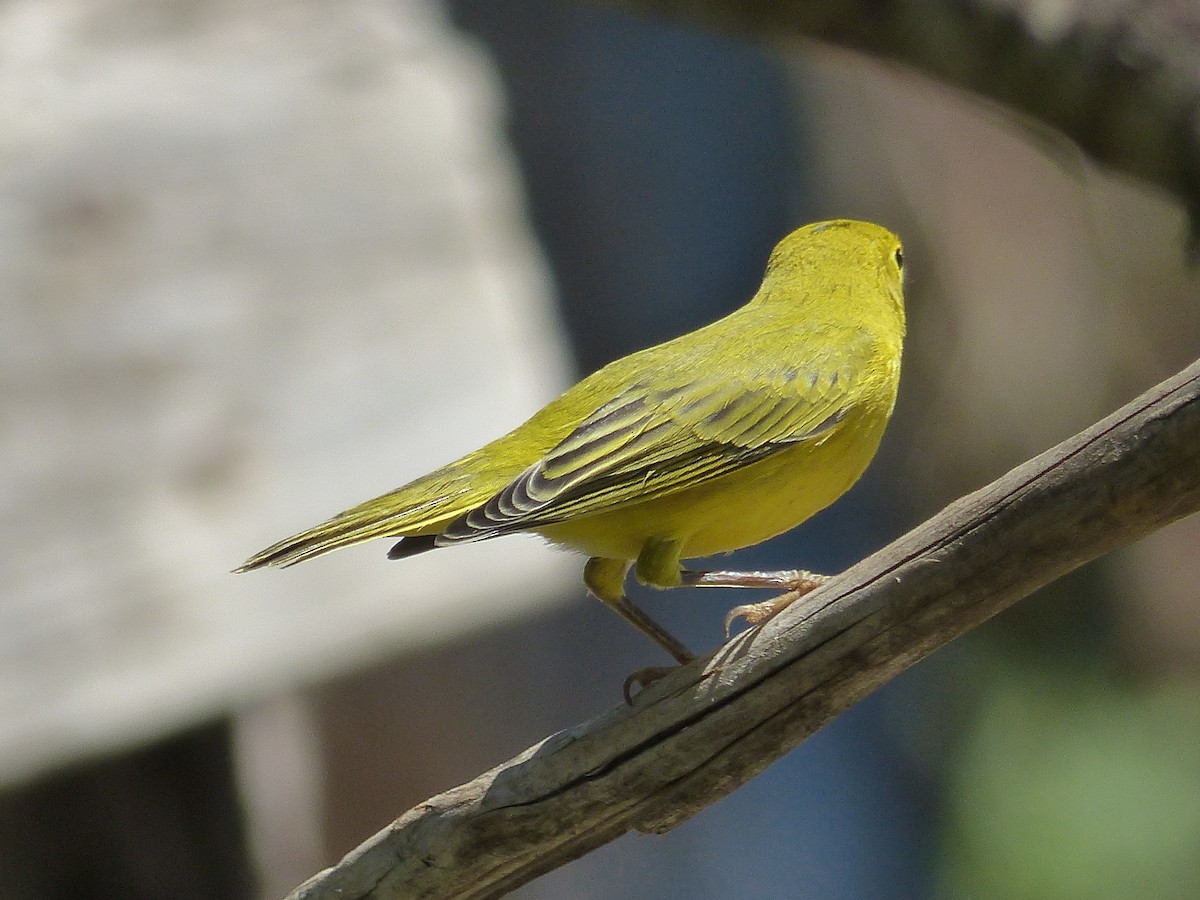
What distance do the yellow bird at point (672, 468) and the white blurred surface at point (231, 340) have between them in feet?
4.23

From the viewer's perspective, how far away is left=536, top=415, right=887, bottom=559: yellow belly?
11.2 ft

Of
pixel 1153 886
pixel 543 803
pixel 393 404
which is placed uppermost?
pixel 393 404

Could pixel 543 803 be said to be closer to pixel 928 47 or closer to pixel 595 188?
pixel 928 47

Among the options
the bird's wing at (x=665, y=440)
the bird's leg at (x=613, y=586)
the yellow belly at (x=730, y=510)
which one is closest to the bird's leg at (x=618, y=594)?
the bird's leg at (x=613, y=586)

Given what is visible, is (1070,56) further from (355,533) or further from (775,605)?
(355,533)

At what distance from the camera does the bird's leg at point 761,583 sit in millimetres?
3201

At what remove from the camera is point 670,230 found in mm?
6902

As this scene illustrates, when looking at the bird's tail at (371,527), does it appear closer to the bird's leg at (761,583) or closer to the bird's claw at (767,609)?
the bird's leg at (761,583)

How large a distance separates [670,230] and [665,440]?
11.8 feet

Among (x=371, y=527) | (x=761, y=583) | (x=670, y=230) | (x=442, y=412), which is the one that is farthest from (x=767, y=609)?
(x=670, y=230)

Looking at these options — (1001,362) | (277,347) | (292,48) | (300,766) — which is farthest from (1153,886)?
(292,48)

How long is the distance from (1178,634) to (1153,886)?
118 inches

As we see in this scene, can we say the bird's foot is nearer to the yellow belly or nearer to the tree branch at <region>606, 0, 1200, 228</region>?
the yellow belly

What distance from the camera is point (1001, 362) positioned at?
938 centimetres
